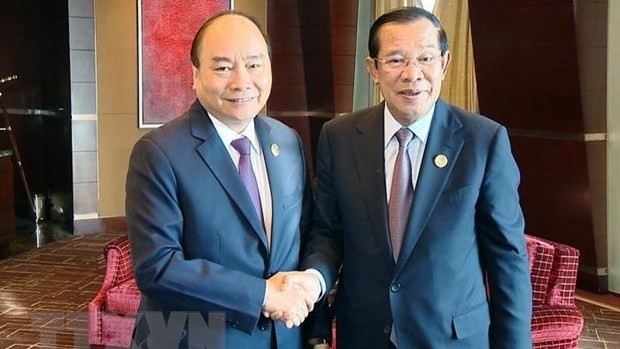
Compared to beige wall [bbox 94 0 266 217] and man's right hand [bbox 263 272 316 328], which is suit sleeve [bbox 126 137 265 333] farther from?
beige wall [bbox 94 0 266 217]

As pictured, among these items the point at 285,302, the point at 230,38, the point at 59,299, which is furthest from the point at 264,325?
the point at 59,299

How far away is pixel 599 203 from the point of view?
5461 mm

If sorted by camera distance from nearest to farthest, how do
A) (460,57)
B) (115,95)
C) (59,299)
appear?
(59,299)
(460,57)
(115,95)

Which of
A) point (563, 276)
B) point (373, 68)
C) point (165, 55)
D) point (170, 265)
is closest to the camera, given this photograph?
point (170, 265)

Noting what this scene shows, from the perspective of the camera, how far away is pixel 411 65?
5.56 ft

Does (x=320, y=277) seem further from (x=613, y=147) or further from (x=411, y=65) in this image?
(x=613, y=147)

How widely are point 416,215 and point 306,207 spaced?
0.30 metres

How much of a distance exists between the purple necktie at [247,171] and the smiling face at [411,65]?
1.19 ft

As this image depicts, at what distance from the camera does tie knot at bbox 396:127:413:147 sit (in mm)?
1774

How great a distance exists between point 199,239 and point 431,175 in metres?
0.55

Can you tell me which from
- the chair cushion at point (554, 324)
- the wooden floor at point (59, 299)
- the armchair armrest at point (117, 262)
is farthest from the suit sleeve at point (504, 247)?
the wooden floor at point (59, 299)

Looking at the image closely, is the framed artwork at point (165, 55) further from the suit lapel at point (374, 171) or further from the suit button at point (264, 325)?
the suit button at point (264, 325)

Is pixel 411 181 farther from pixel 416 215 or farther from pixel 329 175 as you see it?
pixel 329 175

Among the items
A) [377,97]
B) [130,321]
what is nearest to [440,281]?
[130,321]
